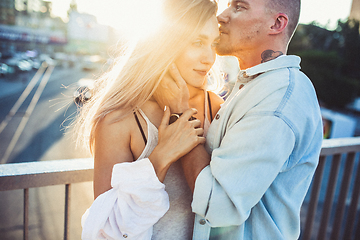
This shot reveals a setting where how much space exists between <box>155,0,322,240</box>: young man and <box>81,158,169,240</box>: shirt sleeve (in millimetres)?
199

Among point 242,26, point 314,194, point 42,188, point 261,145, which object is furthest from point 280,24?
point 42,188

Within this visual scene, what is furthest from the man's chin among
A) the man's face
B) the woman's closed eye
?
the woman's closed eye

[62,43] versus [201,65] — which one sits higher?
[201,65]

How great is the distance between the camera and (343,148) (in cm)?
234

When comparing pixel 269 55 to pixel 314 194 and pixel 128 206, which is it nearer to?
pixel 128 206

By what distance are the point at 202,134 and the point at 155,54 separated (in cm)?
56

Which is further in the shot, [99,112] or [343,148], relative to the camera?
[343,148]

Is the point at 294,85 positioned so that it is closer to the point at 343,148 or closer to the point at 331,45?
the point at 343,148

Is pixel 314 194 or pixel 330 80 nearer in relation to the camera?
pixel 314 194

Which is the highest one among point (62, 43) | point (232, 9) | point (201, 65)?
point (232, 9)

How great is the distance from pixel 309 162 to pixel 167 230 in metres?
0.87

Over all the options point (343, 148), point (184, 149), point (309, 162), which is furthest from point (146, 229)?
point (343, 148)

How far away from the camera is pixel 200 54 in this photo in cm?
166

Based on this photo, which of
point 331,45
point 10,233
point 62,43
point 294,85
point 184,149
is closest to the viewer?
point 294,85
